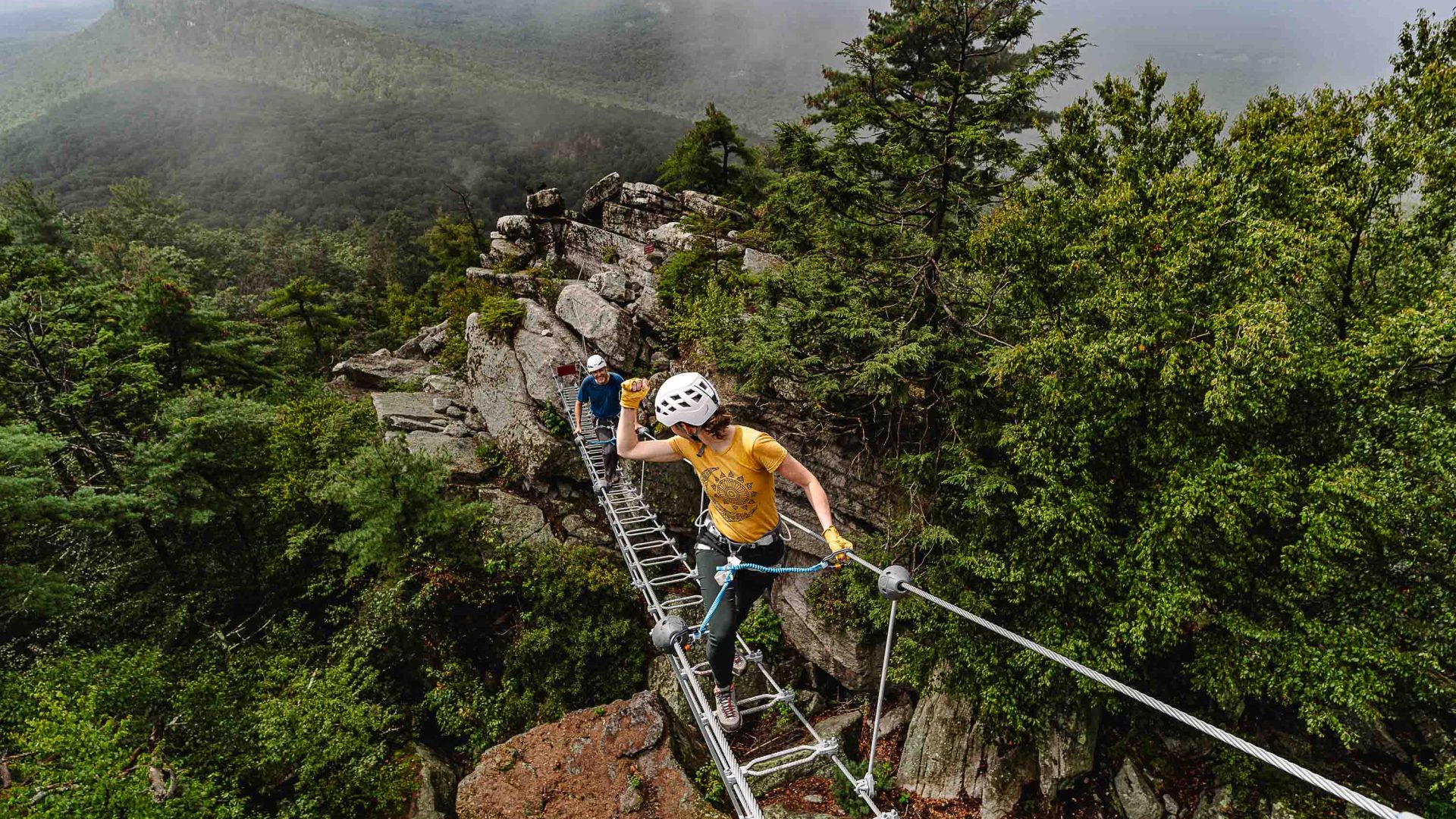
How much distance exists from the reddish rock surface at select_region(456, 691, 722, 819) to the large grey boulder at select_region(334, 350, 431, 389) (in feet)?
63.6

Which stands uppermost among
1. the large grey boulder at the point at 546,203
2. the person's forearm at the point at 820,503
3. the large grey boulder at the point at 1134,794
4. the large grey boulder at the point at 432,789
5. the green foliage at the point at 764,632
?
the person's forearm at the point at 820,503

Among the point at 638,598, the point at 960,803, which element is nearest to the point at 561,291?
the point at 638,598

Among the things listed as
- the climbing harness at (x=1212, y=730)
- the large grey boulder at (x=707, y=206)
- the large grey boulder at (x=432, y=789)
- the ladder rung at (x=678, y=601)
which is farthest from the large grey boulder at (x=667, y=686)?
the large grey boulder at (x=707, y=206)

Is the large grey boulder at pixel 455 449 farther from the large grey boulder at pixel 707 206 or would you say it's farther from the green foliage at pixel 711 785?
the large grey boulder at pixel 707 206

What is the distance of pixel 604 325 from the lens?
15.1 metres

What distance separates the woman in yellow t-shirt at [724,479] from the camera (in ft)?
16.4

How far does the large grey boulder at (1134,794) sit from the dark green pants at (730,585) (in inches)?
305

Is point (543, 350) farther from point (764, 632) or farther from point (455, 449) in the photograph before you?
point (764, 632)

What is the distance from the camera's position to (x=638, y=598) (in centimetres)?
1262

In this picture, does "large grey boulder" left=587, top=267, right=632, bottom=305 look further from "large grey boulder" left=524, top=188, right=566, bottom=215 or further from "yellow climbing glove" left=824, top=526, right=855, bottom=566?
"large grey boulder" left=524, top=188, right=566, bottom=215

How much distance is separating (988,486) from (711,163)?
24329mm

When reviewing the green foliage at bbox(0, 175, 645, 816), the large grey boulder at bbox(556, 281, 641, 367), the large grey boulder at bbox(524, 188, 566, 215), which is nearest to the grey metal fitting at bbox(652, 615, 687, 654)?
the green foliage at bbox(0, 175, 645, 816)

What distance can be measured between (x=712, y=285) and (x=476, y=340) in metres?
7.88

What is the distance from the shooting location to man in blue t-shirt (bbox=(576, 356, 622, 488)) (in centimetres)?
1095
